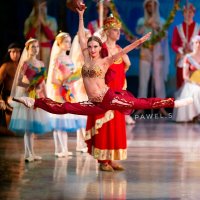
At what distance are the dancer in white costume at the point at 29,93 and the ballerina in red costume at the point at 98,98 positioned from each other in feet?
3.66

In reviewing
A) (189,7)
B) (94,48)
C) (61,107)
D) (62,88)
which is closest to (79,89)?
(62,88)

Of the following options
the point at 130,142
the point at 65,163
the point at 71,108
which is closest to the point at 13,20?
the point at 130,142

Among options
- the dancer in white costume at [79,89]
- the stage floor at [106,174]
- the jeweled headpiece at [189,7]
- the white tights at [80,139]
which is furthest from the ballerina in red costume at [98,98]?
the jeweled headpiece at [189,7]

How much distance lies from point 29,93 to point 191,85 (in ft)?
17.6

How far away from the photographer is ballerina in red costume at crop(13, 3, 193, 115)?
812 centimetres

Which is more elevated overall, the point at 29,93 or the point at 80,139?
the point at 29,93

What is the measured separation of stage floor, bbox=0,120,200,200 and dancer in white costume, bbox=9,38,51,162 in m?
0.34

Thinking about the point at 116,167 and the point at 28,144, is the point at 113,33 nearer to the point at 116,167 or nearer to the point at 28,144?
the point at 116,167

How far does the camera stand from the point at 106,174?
915 cm

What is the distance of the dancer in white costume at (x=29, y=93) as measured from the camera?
32.7 ft

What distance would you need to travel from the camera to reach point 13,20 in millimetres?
15258

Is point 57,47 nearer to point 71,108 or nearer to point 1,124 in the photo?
point 71,108

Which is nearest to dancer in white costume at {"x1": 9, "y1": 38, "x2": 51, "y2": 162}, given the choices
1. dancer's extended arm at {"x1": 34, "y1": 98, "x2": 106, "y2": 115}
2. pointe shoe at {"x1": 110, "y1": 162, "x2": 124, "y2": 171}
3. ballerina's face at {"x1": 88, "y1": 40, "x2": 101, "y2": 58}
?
pointe shoe at {"x1": 110, "y1": 162, "x2": 124, "y2": 171}

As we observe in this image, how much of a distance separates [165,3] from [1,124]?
4526 millimetres
